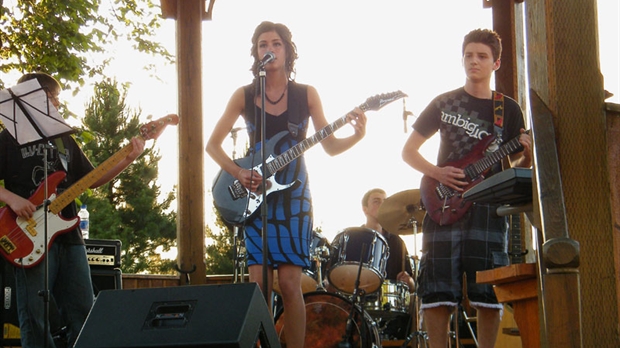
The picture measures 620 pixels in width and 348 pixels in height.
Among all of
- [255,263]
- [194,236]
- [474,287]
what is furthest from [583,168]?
[194,236]

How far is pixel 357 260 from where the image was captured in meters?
Answer: 6.89

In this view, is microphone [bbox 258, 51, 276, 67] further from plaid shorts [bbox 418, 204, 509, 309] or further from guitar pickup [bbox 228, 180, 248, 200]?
plaid shorts [bbox 418, 204, 509, 309]

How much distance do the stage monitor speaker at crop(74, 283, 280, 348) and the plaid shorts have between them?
1207 mm

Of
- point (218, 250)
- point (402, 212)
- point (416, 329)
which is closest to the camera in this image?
point (402, 212)

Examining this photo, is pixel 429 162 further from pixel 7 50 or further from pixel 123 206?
pixel 123 206

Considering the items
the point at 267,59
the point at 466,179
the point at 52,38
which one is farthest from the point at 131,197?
the point at 466,179

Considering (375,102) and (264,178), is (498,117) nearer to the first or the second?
(375,102)

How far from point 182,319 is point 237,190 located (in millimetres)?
1762

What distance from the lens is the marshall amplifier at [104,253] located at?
577cm

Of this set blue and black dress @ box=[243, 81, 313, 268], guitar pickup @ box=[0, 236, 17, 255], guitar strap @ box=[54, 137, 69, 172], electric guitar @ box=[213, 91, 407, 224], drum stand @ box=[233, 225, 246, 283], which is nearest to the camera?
blue and black dress @ box=[243, 81, 313, 268]

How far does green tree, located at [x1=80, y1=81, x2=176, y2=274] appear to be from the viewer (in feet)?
84.7

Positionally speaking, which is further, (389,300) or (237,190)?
(389,300)

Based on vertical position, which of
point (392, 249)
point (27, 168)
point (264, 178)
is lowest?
point (392, 249)

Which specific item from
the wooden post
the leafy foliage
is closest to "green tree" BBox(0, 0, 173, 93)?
the wooden post
